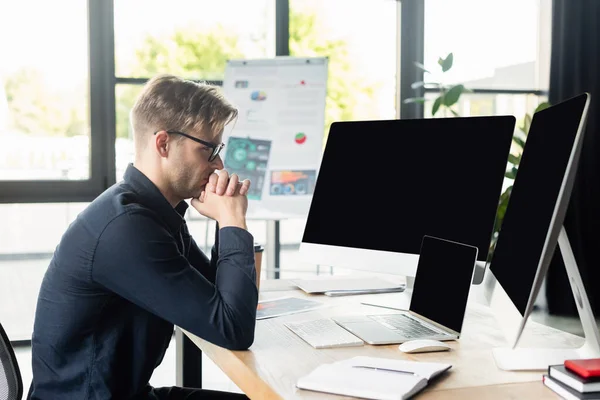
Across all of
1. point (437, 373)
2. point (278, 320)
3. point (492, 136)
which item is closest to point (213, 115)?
point (278, 320)

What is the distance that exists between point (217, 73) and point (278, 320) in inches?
117

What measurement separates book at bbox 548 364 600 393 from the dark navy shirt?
58cm

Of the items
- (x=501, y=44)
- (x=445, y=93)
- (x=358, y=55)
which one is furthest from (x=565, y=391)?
(x=501, y=44)

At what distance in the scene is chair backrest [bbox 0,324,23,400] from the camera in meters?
1.44

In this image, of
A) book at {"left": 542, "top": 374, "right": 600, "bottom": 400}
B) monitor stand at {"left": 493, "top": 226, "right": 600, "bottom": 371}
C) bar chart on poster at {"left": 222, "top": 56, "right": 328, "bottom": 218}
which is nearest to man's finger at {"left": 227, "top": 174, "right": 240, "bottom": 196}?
monitor stand at {"left": 493, "top": 226, "right": 600, "bottom": 371}

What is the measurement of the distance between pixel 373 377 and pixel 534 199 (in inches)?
16.7

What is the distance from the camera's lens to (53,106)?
4.08 metres

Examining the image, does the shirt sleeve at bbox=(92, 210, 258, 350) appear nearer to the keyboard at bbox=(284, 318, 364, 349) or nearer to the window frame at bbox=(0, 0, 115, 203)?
the keyboard at bbox=(284, 318, 364, 349)

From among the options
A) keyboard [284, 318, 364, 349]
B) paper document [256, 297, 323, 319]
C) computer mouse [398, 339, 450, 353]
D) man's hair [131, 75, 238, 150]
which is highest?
man's hair [131, 75, 238, 150]

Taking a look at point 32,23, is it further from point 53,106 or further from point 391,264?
point 391,264

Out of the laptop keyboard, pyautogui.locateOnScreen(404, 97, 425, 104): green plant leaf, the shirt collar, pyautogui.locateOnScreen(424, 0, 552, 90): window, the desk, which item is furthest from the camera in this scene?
pyautogui.locateOnScreen(424, 0, 552, 90): window

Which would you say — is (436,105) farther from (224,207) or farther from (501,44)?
(224,207)

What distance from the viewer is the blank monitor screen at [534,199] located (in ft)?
3.37

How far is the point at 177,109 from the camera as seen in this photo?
1.57m
